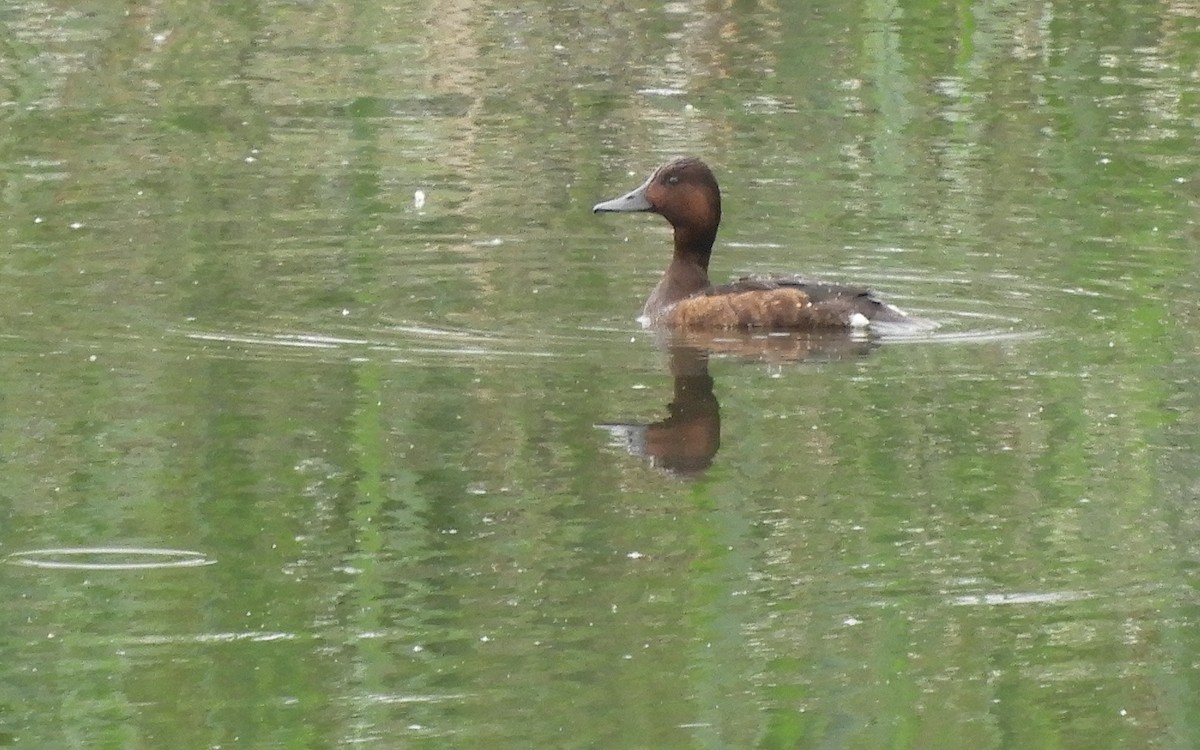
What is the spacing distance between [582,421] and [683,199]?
9.92ft

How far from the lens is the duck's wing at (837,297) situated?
33.4ft

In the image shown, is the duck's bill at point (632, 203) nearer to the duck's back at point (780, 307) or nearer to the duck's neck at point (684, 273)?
the duck's neck at point (684, 273)

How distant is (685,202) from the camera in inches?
448

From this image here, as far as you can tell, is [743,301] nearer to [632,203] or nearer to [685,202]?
[685,202]

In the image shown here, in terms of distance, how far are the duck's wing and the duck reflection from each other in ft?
0.39

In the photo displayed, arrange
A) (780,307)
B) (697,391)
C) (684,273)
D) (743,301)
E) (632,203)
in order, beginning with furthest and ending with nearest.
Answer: (632,203)
(684,273)
(743,301)
(780,307)
(697,391)

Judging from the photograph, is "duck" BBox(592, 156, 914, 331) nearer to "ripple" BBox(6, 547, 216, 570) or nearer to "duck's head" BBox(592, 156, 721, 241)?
"duck's head" BBox(592, 156, 721, 241)

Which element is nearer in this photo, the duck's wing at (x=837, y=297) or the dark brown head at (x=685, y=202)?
the duck's wing at (x=837, y=297)

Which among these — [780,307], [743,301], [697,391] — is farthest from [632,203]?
[697,391]

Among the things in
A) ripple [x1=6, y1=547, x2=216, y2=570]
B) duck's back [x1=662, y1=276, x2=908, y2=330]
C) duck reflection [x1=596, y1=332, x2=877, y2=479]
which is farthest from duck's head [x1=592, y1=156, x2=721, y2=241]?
ripple [x1=6, y1=547, x2=216, y2=570]

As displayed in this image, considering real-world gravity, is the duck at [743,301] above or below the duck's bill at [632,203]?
below

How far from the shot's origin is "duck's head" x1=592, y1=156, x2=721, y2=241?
11.3 metres

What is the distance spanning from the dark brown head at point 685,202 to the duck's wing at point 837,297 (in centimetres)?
81

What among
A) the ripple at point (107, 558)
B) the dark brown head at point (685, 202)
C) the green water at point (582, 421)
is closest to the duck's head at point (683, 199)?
the dark brown head at point (685, 202)
